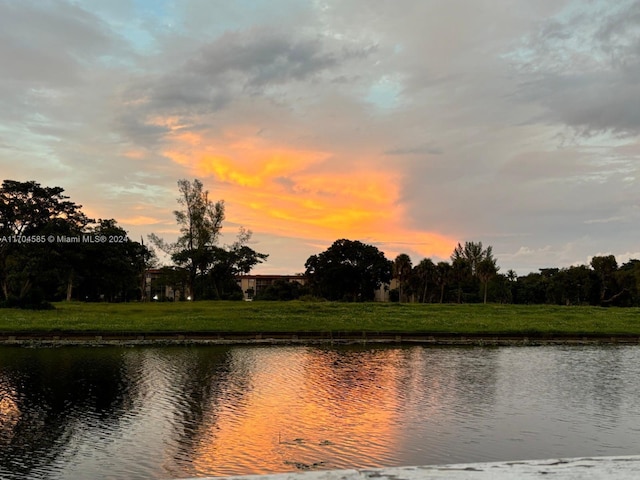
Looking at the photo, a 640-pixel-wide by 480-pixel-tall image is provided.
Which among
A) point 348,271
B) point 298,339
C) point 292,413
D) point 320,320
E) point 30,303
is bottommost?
point 292,413

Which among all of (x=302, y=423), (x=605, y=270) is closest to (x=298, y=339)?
(x=302, y=423)

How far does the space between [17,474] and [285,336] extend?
25.4 metres

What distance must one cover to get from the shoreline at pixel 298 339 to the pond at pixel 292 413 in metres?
6.88

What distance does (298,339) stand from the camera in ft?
110

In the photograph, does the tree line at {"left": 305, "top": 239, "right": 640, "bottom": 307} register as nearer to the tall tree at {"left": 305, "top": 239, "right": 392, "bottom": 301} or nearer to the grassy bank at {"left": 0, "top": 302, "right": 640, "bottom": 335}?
the tall tree at {"left": 305, "top": 239, "right": 392, "bottom": 301}

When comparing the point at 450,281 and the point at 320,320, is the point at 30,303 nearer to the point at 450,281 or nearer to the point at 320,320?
the point at 320,320

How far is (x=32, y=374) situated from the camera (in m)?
18.8

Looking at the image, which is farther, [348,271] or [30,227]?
[348,271]

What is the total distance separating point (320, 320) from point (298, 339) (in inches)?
277

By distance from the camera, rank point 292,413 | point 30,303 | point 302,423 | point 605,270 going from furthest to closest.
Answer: point 605,270, point 30,303, point 292,413, point 302,423

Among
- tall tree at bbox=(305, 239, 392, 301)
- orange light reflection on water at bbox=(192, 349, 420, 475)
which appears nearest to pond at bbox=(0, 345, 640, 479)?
orange light reflection on water at bbox=(192, 349, 420, 475)

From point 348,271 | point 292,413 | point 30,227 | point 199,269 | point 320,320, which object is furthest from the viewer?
point 348,271

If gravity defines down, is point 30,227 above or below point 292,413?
above

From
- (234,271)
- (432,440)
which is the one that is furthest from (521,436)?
(234,271)
